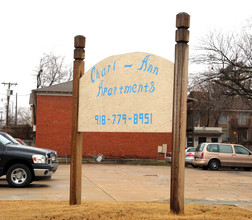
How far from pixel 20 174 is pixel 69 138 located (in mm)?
20965

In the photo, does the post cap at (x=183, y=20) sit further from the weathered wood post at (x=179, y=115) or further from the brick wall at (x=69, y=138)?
the brick wall at (x=69, y=138)

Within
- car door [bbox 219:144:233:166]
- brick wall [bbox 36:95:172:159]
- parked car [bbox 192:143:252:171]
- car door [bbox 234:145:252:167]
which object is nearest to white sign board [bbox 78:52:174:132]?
parked car [bbox 192:143:252:171]

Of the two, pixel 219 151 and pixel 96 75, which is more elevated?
pixel 96 75

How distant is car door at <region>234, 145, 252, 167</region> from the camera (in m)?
25.1

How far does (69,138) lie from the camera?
3403 centimetres

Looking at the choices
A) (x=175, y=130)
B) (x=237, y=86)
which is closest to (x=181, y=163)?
(x=175, y=130)

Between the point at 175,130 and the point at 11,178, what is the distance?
8064 mm

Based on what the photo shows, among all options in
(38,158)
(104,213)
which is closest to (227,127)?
(38,158)

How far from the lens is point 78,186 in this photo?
24.6ft

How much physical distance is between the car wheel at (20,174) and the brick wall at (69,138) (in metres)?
20.5

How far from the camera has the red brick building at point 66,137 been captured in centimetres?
3388

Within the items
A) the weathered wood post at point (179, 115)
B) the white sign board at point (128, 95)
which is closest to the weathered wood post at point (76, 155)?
the white sign board at point (128, 95)

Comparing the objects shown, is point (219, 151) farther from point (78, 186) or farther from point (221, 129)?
point (221, 129)

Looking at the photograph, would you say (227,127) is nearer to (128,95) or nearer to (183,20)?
(128,95)
